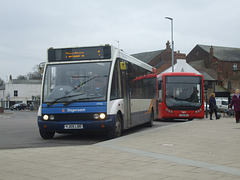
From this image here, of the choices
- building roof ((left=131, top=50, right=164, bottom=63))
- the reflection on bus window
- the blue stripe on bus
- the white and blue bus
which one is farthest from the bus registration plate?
building roof ((left=131, top=50, right=164, bottom=63))

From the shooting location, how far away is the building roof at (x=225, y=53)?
95.1 meters

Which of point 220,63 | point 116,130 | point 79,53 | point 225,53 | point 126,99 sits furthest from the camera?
point 225,53

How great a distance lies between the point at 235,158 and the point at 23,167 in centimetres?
426

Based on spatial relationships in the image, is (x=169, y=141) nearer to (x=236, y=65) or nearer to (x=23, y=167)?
(x=23, y=167)

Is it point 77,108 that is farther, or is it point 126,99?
point 126,99

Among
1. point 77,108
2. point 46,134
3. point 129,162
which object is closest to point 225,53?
point 46,134

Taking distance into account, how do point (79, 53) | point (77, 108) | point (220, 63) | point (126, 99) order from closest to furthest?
point (77, 108)
point (79, 53)
point (126, 99)
point (220, 63)

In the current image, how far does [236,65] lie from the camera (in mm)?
96438

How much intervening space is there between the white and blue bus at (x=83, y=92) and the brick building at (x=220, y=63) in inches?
3056

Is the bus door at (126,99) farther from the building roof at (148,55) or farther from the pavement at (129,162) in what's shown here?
the building roof at (148,55)

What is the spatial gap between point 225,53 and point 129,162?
9500 centimetres

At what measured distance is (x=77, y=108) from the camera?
11812 mm

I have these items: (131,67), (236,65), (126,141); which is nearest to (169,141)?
(126,141)

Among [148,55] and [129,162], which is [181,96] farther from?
[148,55]
